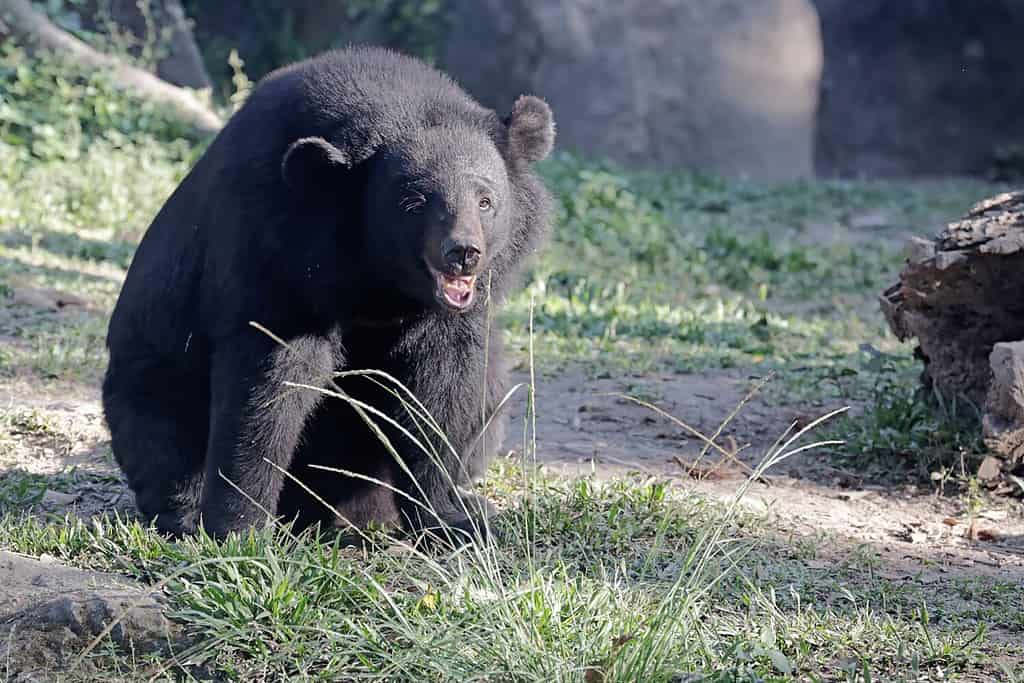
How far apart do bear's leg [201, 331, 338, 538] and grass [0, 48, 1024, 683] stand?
0.19m

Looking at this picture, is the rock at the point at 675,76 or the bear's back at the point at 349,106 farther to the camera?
the rock at the point at 675,76

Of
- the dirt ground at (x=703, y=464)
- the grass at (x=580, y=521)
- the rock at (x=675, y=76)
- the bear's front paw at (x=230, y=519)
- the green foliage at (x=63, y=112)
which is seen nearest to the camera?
the grass at (x=580, y=521)

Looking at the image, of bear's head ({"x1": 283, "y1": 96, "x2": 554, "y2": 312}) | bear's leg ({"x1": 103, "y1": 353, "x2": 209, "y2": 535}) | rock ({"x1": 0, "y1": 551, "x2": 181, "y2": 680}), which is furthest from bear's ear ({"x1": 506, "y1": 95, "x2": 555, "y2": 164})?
rock ({"x1": 0, "y1": 551, "x2": 181, "y2": 680})

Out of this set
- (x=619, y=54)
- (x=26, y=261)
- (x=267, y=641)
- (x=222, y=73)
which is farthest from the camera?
(x=222, y=73)

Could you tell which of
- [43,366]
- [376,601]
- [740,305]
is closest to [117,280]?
[43,366]

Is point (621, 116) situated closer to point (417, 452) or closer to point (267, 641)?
point (417, 452)

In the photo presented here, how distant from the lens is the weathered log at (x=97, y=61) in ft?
31.8

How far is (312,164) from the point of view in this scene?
3.67m

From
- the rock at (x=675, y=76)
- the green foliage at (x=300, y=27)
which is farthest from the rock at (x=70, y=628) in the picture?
the green foliage at (x=300, y=27)

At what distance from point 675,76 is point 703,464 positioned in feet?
28.9

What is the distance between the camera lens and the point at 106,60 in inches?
392

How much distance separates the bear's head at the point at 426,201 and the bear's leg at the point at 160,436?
0.93 metres

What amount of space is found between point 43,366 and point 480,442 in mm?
2530

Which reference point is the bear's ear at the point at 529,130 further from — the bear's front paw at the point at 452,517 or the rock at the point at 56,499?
the rock at the point at 56,499
